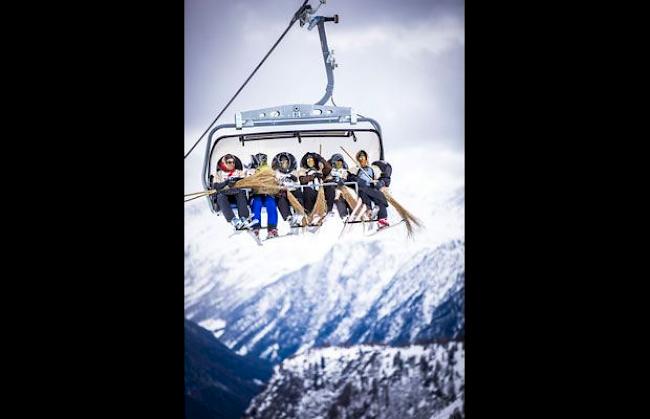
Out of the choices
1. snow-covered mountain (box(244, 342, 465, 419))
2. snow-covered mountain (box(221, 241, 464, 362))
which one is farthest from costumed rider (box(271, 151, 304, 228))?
snow-covered mountain (box(244, 342, 465, 419))

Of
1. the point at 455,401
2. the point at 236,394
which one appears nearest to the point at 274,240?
the point at 236,394

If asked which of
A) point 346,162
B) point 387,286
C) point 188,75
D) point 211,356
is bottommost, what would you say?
point 211,356

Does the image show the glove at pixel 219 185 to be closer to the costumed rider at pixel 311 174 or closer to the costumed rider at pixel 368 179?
the costumed rider at pixel 311 174

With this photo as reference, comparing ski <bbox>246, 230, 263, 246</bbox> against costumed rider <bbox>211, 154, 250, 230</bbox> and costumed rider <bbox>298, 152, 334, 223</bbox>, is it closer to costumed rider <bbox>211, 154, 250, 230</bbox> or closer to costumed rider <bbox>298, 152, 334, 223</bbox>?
costumed rider <bbox>211, 154, 250, 230</bbox>

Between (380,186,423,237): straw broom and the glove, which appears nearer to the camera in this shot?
the glove

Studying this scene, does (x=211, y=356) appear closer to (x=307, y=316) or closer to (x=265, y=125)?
(x=307, y=316)

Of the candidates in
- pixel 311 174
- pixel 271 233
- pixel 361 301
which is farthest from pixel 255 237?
pixel 361 301

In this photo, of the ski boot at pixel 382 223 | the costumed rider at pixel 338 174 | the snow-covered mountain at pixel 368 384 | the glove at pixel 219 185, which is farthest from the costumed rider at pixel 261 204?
the snow-covered mountain at pixel 368 384

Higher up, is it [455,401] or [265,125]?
[265,125]
